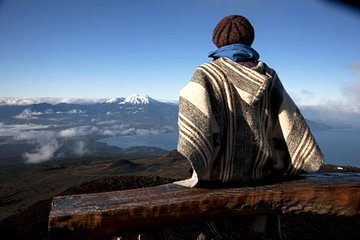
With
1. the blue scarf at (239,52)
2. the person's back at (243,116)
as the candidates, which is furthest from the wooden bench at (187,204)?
the blue scarf at (239,52)

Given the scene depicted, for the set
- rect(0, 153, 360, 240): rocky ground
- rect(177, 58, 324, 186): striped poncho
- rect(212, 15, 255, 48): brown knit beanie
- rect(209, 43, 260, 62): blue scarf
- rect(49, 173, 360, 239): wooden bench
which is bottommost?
rect(0, 153, 360, 240): rocky ground

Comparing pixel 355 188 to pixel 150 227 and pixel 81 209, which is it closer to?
pixel 150 227

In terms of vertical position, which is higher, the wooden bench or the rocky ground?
the wooden bench

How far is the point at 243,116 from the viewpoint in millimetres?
2729

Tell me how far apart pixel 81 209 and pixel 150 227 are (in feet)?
1.71

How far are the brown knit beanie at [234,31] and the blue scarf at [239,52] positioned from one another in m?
0.07

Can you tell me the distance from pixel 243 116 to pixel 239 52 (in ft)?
1.86

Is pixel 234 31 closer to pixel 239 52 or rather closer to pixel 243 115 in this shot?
pixel 239 52

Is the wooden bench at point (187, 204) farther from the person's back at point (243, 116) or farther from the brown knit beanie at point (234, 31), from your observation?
the brown knit beanie at point (234, 31)

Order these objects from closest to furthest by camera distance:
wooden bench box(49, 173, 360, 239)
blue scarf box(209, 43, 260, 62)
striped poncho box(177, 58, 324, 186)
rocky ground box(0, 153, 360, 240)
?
wooden bench box(49, 173, 360, 239)
striped poncho box(177, 58, 324, 186)
blue scarf box(209, 43, 260, 62)
rocky ground box(0, 153, 360, 240)

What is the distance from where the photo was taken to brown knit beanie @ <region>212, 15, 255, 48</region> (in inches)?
110

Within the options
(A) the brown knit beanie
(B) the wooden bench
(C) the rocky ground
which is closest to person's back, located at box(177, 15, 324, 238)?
(A) the brown knit beanie

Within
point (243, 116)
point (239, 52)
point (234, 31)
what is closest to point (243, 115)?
point (243, 116)

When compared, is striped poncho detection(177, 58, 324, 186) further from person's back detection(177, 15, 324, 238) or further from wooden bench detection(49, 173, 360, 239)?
wooden bench detection(49, 173, 360, 239)
